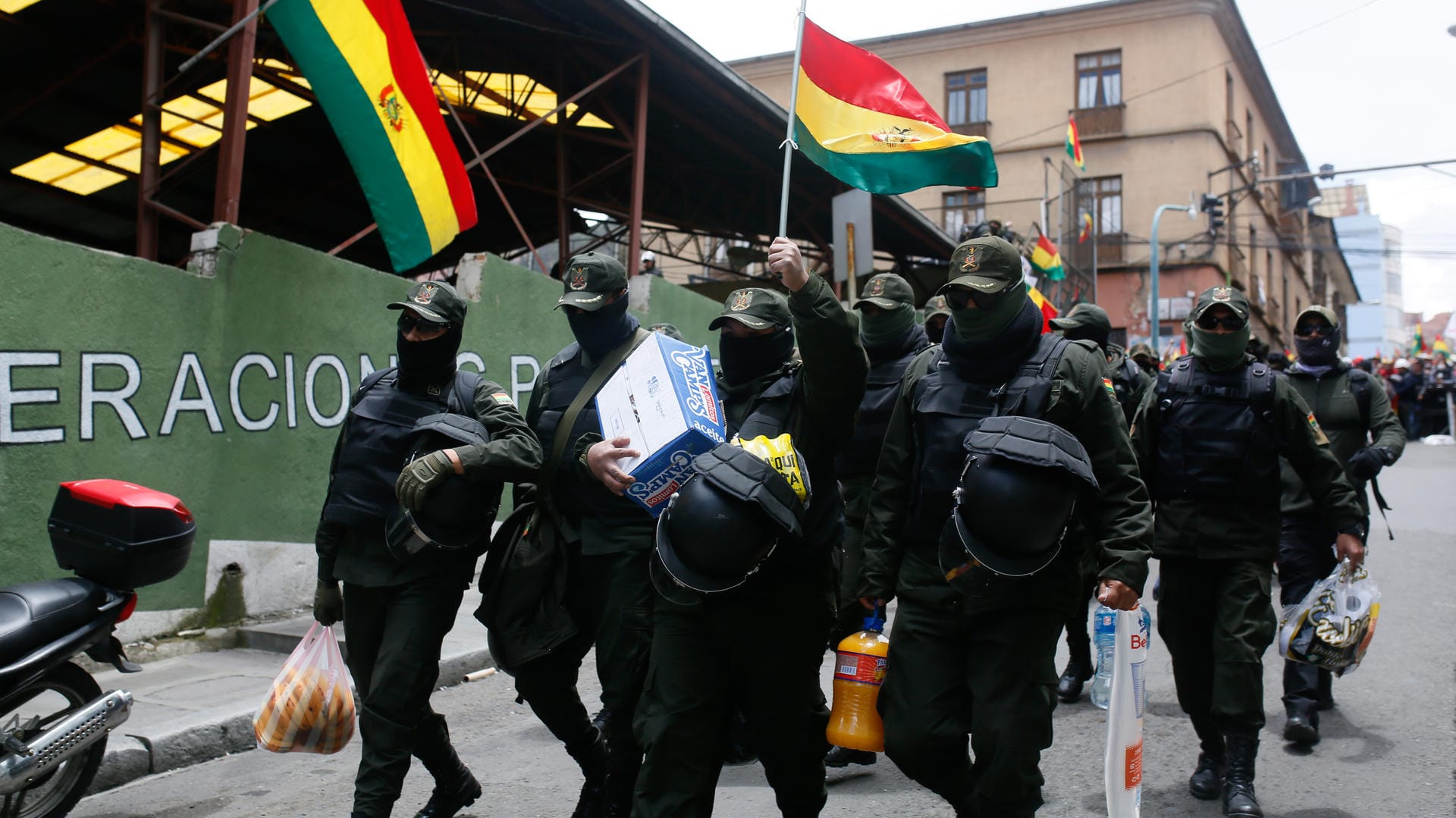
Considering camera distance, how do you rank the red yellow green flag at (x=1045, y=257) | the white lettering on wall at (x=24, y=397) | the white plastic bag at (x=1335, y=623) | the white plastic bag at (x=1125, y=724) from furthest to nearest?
the red yellow green flag at (x=1045, y=257)
the white lettering on wall at (x=24, y=397)
the white plastic bag at (x=1335, y=623)
the white plastic bag at (x=1125, y=724)

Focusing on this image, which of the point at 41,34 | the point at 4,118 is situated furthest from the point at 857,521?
the point at 4,118

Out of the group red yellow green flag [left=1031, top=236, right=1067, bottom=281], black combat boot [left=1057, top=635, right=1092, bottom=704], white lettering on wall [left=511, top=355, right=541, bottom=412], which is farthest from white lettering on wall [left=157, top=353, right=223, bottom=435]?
red yellow green flag [left=1031, top=236, right=1067, bottom=281]

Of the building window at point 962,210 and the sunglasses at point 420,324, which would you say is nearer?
the sunglasses at point 420,324

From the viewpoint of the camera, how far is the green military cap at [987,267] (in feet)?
10.5

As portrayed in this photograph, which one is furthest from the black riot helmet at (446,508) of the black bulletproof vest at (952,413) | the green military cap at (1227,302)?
the green military cap at (1227,302)

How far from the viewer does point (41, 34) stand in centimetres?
1032

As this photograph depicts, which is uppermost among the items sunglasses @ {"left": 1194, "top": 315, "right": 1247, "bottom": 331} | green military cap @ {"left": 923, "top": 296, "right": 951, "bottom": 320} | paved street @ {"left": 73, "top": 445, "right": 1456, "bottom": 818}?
green military cap @ {"left": 923, "top": 296, "right": 951, "bottom": 320}

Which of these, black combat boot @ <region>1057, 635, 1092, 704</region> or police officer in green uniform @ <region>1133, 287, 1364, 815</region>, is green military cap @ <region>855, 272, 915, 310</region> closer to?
police officer in green uniform @ <region>1133, 287, 1364, 815</region>

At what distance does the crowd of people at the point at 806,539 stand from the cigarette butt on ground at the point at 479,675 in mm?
2545

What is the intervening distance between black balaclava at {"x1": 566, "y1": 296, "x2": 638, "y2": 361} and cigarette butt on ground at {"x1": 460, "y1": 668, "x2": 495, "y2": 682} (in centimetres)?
322

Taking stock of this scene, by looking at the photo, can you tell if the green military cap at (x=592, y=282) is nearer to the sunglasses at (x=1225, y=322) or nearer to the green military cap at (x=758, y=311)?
the green military cap at (x=758, y=311)

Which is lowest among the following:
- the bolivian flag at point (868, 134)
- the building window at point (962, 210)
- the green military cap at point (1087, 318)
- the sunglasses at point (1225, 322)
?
the sunglasses at point (1225, 322)

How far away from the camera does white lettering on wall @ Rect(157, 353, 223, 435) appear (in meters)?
6.36

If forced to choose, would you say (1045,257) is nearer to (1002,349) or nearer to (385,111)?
(385,111)
